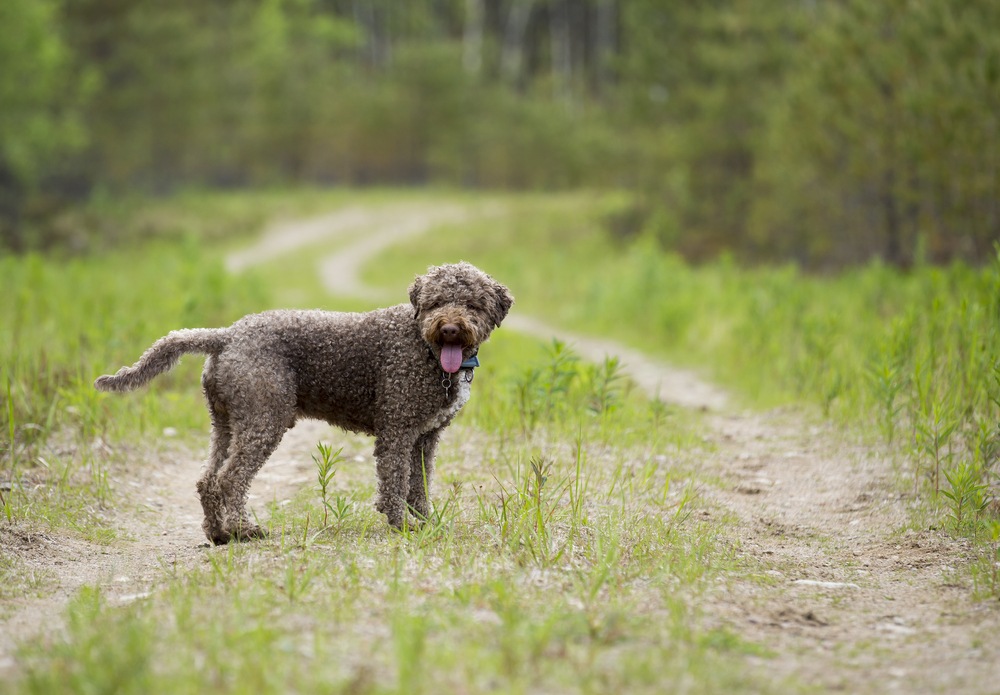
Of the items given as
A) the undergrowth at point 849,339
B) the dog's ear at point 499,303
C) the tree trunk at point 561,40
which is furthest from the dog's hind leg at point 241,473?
the tree trunk at point 561,40

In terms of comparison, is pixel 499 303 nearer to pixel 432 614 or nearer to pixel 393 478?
pixel 393 478

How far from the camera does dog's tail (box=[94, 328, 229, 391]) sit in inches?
213

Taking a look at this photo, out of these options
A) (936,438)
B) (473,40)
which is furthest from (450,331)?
(473,40)

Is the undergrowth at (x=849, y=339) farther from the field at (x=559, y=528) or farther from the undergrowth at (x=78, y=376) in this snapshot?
the undergrowth at (x=78, y=376)

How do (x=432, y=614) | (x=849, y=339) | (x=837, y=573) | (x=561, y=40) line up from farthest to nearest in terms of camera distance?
(x=561, y=40) → (x=849, y=339) → (x=837, y=573) → (x=432, y=614)

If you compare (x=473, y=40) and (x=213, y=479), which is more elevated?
(x=473, y=40)

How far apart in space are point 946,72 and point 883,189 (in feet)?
11.4

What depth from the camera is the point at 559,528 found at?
218 inches

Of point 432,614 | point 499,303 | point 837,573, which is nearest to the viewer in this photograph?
point 432,614

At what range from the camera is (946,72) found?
590 inches

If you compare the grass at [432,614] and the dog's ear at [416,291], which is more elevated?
the dog's ear at [416,291]

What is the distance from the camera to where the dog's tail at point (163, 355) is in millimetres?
5402

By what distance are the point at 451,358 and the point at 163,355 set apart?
65.2 inches

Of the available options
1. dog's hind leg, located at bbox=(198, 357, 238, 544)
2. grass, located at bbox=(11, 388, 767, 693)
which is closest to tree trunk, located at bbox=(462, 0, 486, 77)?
dog's hind leg, located at bbox=(198, 357, 238, 544)
